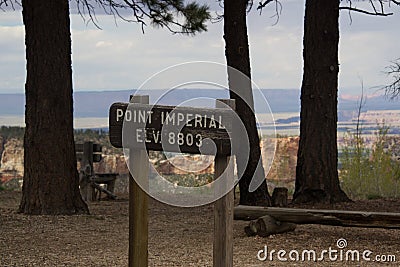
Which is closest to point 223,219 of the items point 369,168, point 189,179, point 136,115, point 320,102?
point 136,115

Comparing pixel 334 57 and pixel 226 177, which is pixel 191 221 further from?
pixel 226 177

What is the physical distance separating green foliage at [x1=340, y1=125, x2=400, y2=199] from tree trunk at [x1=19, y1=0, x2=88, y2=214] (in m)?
6.33

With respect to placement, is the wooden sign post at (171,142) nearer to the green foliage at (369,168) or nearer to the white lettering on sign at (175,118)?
the white lettering on sign at (175,118)

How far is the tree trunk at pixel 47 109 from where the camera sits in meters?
12.7

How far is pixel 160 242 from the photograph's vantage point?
10398 millimetres

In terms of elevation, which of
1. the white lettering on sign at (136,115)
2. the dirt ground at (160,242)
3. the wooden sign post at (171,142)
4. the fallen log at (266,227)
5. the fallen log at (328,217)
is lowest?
the dirt ground at (160,242)

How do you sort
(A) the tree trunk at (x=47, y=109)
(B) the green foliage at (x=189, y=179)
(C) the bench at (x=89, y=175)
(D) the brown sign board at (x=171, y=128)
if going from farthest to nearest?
1. (C) the bench at (x=89, y=175)
2. (A) the tree trunk at (x=47, y=109)
3. (B) the green foliage at (x=189, y=179)
4. (D) the brown sign board at (x=171, y=128)

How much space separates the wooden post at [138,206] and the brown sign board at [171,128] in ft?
0.30

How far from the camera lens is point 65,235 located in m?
10.9

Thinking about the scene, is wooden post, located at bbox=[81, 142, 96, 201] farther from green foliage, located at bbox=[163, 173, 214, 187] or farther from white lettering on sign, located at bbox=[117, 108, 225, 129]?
white lettering on sign, located at bbox=[117, 108, 225, 129]

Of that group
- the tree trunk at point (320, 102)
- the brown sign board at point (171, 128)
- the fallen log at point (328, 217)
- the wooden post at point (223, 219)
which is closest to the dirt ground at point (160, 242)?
the fallen log at point (328, 217)

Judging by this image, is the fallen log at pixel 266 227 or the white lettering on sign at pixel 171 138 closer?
the white lettering on sign at pixel 171 138

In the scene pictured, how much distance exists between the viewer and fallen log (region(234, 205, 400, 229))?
9.64 metres

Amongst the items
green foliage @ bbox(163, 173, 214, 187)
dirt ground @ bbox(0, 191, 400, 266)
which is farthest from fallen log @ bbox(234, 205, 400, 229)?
green foliage @ bbox(163, 173, 214, 187)
